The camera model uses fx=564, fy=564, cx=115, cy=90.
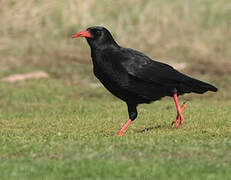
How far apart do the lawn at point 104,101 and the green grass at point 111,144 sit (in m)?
0.02

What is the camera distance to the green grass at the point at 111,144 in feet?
23.6

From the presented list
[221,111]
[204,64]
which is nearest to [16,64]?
[204,64]

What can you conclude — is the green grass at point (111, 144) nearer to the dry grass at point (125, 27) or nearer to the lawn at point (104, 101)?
the lawn at point (104, 101)

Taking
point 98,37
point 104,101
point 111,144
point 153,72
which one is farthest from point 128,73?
point 104,101

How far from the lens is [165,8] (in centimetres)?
2795

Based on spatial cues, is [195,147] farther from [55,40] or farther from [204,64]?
[55,40]

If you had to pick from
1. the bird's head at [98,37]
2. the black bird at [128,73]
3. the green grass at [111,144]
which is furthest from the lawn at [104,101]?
the bird's head at [98,37]

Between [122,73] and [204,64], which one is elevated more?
[122,73]

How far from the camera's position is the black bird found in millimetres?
10016

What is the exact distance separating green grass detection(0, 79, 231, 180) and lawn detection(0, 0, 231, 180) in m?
0.02

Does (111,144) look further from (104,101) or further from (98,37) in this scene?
(104,101)

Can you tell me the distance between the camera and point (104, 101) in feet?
60.1

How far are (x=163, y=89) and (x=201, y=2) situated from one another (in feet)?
64.0

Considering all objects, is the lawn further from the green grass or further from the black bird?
the black bird
